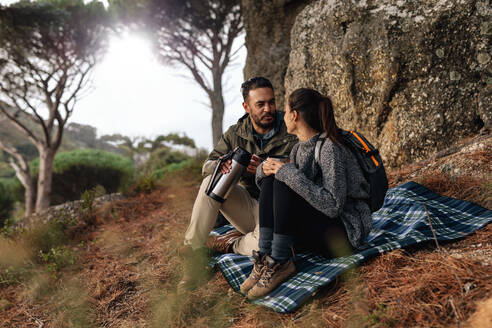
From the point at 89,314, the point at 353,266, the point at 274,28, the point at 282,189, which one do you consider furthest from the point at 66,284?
the point at 274,28

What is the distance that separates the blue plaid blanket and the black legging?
0.11 metres

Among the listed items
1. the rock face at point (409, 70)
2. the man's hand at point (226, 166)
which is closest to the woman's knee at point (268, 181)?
the man's hand at point (226, 166)

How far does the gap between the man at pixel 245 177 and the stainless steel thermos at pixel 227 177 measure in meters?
0.05

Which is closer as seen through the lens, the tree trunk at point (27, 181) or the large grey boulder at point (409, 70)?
the large grey boulder at point (409, 70)

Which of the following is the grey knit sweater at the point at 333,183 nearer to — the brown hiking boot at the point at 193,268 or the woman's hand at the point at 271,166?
the woman's hand at the point at 271,166

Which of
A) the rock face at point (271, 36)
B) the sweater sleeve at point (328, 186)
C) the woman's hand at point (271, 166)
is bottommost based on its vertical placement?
the sweater sleeve at point (328, 186)

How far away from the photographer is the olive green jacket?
116 inches

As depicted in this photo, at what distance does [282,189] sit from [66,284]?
239 centimetres

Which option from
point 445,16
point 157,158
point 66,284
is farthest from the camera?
point 157,158

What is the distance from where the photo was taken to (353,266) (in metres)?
2.01

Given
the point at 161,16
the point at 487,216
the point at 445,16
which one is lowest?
the point at 487,216

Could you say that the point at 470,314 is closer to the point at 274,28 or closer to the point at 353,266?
the point at 353,266

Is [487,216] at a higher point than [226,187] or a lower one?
lower

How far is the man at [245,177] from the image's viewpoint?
2664 mm
